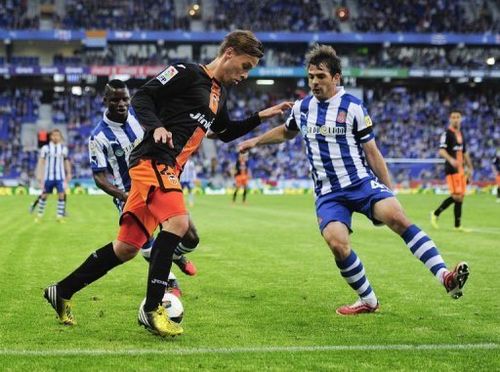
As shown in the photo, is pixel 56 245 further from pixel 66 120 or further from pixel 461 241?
pixel 66 120

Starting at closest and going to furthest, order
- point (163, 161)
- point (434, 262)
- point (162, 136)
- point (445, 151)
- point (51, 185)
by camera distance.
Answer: point (162, 136) < point (163, 161) < point (434, 262) < point (445, 151) < point (51, 185)

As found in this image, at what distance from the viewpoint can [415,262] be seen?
11219 mm

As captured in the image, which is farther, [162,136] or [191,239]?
[191,239]

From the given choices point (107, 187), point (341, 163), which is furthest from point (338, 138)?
point (107, 187)

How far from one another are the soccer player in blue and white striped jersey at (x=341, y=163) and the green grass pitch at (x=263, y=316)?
0.52 metres

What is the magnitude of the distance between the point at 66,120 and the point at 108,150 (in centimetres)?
4845

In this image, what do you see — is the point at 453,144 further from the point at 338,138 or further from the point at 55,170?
the point at 55,170

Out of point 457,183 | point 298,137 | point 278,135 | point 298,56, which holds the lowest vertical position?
point 298,137

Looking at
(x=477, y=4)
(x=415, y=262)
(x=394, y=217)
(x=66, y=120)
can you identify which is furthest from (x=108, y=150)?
(x=477, y=4)

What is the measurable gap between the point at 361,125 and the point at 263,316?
1.98 meters

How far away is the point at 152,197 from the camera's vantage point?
18.7ft

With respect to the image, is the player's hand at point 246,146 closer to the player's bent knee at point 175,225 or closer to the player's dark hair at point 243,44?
the player's dark hair at point 243,44

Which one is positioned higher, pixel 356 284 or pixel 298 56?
pixel 298 56

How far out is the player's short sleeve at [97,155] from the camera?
786cm
